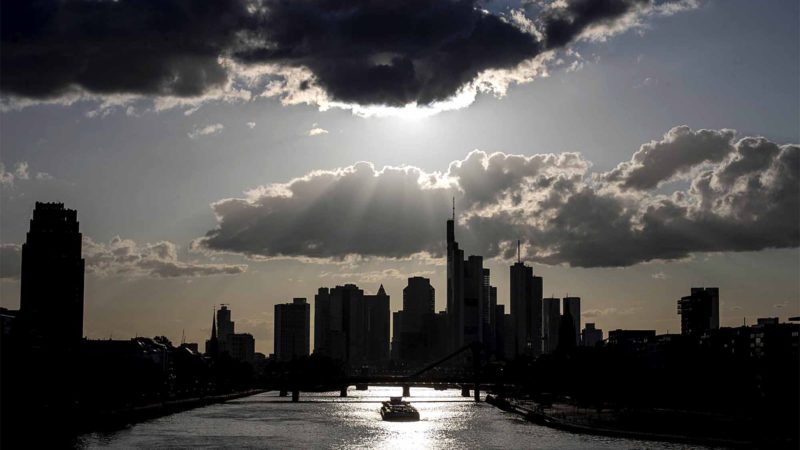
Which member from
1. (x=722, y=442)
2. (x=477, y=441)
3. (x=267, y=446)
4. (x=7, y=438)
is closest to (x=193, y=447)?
(x=267, y=446)

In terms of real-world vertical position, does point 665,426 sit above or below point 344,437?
above

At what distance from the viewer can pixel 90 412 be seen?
614 feet

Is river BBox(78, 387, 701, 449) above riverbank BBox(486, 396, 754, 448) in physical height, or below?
below

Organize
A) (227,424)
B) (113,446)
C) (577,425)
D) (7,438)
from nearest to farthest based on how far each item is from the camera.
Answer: (7,438) < (113,446) < (577,425) < (227,424)

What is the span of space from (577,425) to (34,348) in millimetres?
89265

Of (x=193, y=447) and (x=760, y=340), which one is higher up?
(x=760, y=340)

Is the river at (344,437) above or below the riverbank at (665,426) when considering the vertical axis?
below

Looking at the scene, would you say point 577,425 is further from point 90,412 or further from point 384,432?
point 90,412

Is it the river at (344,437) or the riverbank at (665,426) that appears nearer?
the riverbank at (665,426)

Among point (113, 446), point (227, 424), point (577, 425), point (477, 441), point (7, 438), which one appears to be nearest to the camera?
point (7, 438)

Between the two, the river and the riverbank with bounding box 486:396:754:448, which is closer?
the riverbank with bounding box 486:396:754:448

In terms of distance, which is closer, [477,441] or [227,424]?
[477,441]

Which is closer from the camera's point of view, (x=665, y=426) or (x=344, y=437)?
(x=665, y=426)

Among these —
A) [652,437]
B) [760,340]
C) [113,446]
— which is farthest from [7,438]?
[760,340]
